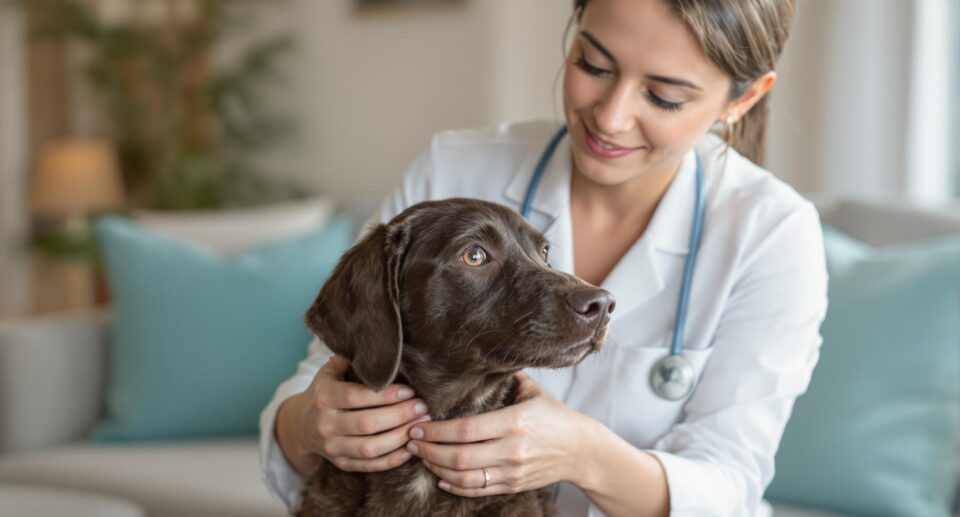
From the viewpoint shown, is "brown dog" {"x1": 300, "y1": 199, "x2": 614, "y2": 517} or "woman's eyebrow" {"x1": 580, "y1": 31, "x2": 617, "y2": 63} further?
"woman's eyebrow" {"x1": 580, "y1": 31, "x2": 617, "y2": 63}

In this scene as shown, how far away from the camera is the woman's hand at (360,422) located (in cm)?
146

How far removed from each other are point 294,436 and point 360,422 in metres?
0.29

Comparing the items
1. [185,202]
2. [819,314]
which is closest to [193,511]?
[819,314]

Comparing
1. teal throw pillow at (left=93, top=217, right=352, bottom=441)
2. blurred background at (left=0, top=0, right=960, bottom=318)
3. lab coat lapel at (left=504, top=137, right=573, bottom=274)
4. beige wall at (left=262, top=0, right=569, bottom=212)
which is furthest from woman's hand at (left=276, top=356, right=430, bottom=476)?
beige wall at (left=262, top=0, right=569, bottom=212)

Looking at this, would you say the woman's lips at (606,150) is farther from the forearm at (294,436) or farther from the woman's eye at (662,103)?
the forearm at (294,436)

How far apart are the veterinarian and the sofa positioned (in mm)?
747

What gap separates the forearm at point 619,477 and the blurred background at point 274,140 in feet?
2.81

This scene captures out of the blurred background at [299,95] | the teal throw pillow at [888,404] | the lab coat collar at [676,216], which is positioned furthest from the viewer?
the blurred background at [299,95]

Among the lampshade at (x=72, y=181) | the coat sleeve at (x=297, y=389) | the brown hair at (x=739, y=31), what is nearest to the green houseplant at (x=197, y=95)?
the lampshade at (x=72, y=181)

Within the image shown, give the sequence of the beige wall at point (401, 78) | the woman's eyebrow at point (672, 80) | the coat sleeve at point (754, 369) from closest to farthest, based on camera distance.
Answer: the woman's eyebrow at point (672, 80) → the coat sleeve at point (754, 369) → the beige wall at point (401, 78)

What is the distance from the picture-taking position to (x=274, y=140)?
6129 mm

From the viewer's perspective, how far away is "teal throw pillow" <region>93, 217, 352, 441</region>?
3004 mm

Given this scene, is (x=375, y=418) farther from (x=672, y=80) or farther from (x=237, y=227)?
(x=237, y=227)

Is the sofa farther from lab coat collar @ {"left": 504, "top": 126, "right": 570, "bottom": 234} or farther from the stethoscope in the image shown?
lab coat collar @ {"left": 504, "top": 126, "right": 570, "bottom": 234}
